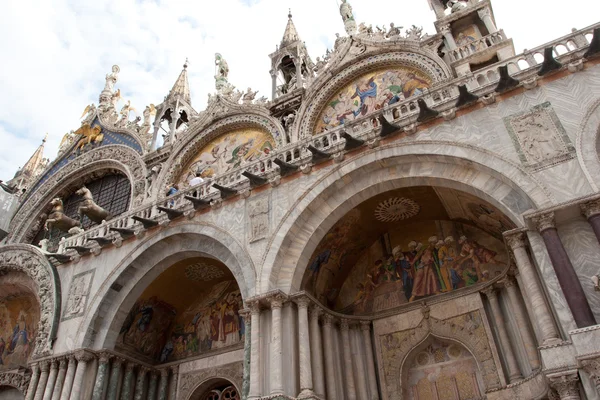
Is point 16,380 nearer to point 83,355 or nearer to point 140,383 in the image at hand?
point 83,355

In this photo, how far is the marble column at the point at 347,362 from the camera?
8.12 m

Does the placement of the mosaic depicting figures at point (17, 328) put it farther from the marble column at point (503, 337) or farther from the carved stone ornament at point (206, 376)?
the marble column at point (503, 337)

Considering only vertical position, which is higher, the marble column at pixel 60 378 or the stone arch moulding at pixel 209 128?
the stone arch moulding at pixel 209 128

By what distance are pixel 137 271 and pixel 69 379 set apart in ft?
7.79

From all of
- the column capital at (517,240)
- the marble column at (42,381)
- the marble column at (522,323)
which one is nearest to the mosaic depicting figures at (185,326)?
the marble column at (42,381)

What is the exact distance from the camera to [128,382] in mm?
9852

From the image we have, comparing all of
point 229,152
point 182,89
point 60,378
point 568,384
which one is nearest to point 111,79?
point 182,89

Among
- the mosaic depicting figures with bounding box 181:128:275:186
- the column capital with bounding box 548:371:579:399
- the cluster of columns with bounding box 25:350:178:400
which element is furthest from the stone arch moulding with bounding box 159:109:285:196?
the column capital with bounding box 548:371:579:399

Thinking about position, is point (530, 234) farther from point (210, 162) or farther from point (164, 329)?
point (210, 162)

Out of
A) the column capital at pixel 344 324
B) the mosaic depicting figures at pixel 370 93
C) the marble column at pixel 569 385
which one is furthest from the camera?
the mosaic depicting figures at pixel 370 93

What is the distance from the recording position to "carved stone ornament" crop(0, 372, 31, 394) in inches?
441

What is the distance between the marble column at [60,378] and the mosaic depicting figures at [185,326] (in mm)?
1111

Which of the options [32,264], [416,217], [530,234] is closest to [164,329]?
[32,264]

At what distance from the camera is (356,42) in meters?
13.4
